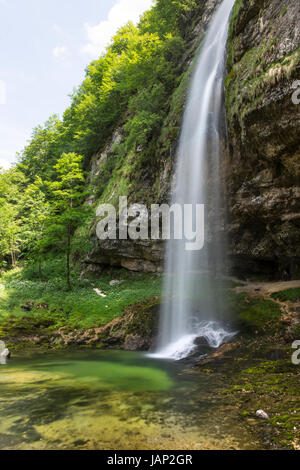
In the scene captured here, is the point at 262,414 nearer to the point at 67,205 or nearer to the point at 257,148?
the point at 257,148

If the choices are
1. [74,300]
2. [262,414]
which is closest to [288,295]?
[262,414]

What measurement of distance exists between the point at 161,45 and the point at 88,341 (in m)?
19.5

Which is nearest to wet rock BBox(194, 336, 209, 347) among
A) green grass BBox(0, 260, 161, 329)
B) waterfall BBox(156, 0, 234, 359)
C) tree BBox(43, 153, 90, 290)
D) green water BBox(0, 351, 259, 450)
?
waterfall BBox(156, 0, 234, 359)

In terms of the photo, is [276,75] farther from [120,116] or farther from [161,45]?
[120,116]

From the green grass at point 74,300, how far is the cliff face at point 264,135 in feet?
19.3

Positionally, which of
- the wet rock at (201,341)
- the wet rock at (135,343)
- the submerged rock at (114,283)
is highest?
the submerged rock at (114,283)

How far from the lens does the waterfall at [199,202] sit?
478 inches

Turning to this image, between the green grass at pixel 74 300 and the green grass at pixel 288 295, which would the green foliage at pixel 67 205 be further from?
the green grass at pixel 288 295

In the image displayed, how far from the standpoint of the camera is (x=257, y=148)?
1061cm

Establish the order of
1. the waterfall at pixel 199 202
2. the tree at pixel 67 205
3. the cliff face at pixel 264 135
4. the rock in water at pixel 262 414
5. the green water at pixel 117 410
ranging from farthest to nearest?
the tree at pixel 67 205, the waterfall at pixel 199 202, the cliff face at pixel 264 135, the rock in water at pixel 262 414, the green water at pixel 117 410

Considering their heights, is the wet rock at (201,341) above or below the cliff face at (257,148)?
below

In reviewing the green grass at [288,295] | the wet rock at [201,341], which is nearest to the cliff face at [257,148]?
the green grass at [288,295]

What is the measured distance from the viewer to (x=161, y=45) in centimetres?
1975

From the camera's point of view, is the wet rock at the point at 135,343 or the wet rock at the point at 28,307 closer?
the wet rock at the point at 135,343
